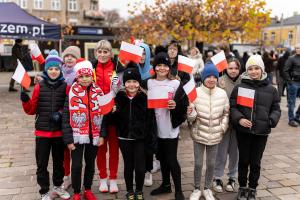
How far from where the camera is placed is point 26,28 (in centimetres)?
1114

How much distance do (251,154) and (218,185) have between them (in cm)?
70

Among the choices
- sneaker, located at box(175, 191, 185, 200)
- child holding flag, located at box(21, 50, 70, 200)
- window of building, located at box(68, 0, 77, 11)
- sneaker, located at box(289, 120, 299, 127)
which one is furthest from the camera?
window of building, located at box(68, 0, 77, 11)

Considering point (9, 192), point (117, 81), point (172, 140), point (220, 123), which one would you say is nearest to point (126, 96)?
point (117, 81)

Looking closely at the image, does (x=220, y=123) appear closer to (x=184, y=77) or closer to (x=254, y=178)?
(x=254, y=178)

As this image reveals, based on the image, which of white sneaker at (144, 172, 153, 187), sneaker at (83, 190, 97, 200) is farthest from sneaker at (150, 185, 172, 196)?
sneaker at (83, 190, 97, 200)

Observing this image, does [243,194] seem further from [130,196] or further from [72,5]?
[72,5]

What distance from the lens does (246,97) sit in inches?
152

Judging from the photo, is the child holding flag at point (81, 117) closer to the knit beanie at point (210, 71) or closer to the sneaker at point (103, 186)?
the sneaker at point (103, 186)

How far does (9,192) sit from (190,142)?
351cm

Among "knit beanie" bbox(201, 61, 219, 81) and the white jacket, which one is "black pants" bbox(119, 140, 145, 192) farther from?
"knit beanie" bbox(201, 61, 219, 81)

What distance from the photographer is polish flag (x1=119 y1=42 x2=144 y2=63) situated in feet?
12.8

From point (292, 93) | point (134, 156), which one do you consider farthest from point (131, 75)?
point (292, 93)

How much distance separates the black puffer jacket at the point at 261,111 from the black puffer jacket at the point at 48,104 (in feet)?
6.86

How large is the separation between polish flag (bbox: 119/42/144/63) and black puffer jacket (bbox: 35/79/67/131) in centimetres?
86
